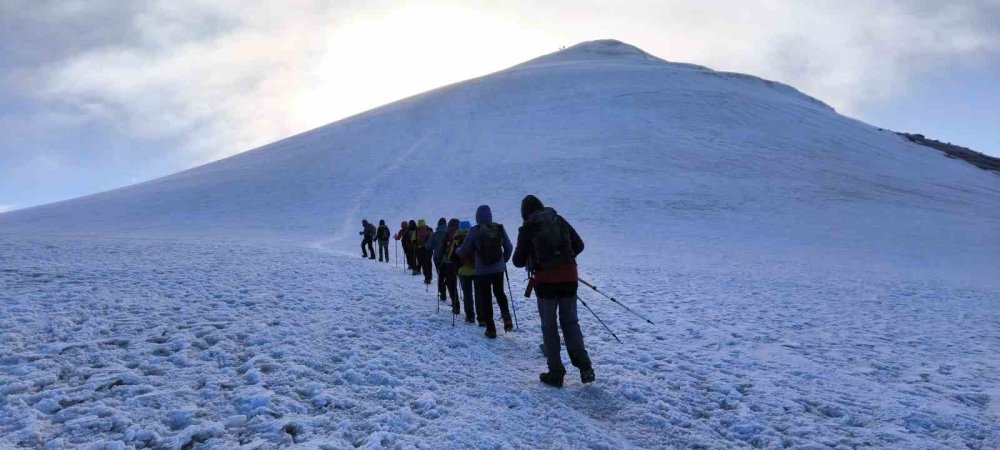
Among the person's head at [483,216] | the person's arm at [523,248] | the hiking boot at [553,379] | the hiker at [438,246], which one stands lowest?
the hiking boot at [553,379]

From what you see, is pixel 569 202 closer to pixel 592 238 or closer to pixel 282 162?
pixel 592 238

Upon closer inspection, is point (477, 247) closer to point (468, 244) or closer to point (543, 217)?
point (468, 244)

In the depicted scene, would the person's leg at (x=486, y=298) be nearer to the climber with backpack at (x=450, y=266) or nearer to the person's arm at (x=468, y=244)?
the person's arm at (x=468, y=244)

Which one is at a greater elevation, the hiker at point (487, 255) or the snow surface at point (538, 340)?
the hiker at point (487, 255)

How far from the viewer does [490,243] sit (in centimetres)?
834

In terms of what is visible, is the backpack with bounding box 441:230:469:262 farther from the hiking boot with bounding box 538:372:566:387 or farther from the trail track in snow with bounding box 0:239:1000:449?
the hiking boot with bounding box 538:372:566:387

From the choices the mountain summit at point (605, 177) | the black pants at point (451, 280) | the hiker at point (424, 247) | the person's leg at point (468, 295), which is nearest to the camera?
the person's leg at point (468, 295)

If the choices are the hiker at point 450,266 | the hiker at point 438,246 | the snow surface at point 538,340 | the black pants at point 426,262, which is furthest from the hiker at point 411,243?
the hiker at point 450,266

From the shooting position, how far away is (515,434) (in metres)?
4.96

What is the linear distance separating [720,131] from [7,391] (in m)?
50.4

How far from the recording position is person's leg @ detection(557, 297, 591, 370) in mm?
6270

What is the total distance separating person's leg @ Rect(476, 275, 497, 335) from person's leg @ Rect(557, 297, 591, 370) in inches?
95.1

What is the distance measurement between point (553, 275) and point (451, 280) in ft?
16.2

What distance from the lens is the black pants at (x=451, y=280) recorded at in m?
10.2
